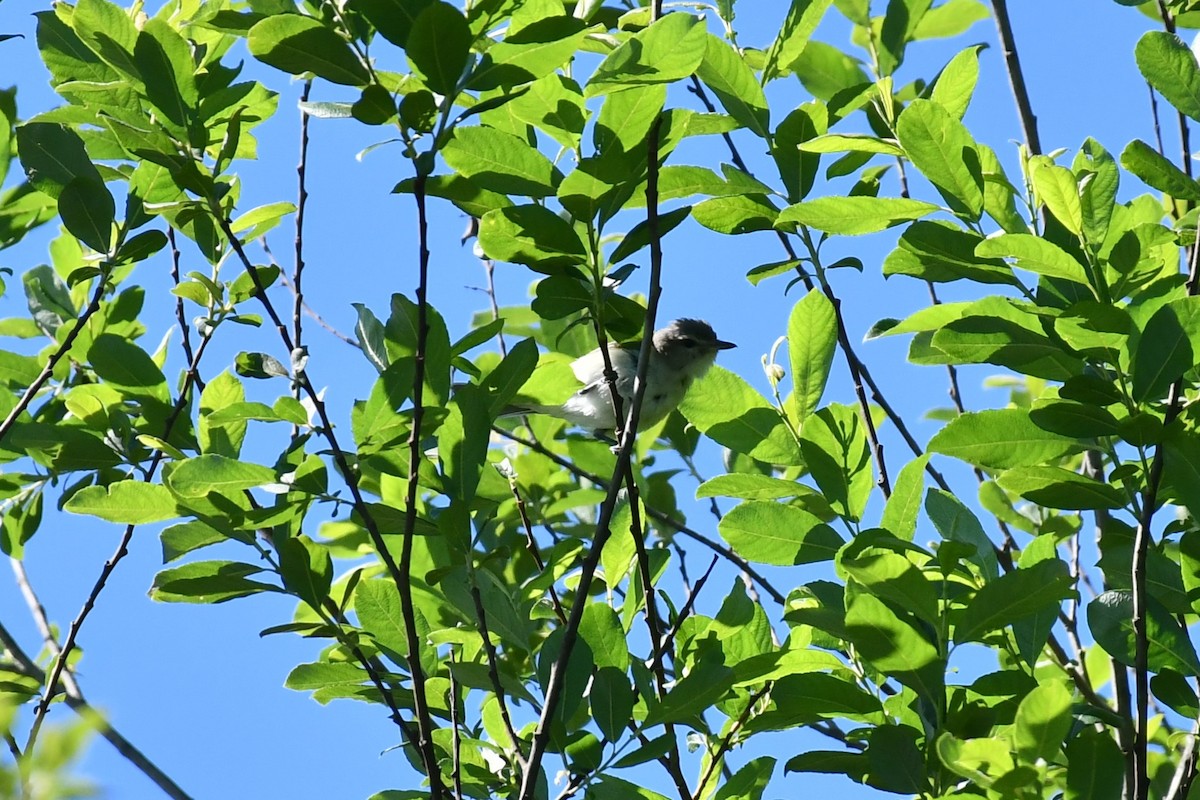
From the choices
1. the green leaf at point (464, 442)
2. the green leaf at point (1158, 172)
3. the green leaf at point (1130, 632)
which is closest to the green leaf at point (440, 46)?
the green leaf at point (464, 442)

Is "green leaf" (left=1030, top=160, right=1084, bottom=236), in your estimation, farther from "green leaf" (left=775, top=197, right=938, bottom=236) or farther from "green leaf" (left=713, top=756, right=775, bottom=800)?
"green leaf" (left=713, top=756, right=775, bottom=800)

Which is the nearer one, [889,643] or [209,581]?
[889,643]

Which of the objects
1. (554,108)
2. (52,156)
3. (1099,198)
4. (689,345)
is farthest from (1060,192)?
(689,345)

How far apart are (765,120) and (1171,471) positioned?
3.14 ft

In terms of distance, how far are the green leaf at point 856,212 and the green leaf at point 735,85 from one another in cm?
33

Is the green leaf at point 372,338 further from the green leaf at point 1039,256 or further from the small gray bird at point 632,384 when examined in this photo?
the small gray bird at point 632,384

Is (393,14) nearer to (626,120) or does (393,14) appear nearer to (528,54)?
(528,54)

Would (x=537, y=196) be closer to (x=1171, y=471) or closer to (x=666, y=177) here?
(x=666, y=177)

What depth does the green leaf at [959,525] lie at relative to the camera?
2.12 metres

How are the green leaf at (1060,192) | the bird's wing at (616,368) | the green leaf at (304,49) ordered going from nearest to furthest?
the green leaf at (304,49) → the green leaf at (1060,192) → the bird's wing at (616,368)

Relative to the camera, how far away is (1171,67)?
206 centimetres

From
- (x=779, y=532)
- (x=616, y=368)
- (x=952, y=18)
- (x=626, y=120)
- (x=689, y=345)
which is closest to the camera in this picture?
(x=626, y=120)

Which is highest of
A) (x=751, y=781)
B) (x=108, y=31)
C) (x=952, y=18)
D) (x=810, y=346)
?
(x=952, y=18)

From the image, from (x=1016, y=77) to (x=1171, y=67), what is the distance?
126 centimetres
